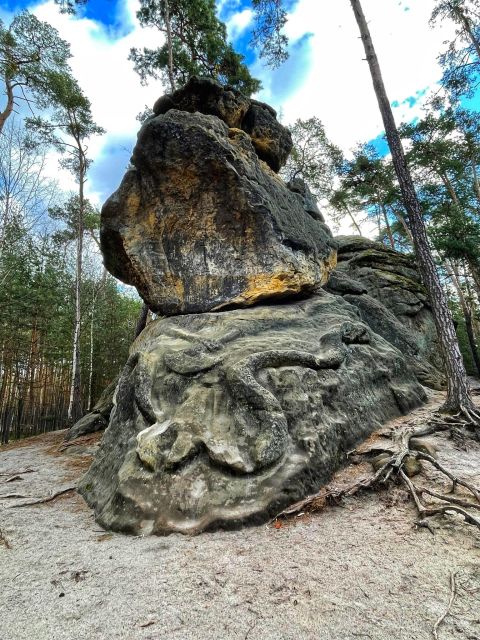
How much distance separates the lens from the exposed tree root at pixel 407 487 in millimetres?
2510

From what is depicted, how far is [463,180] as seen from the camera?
611 inches

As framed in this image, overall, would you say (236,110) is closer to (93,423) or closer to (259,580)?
(93,423)

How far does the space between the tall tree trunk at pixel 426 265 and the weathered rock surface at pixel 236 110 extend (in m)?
2.84

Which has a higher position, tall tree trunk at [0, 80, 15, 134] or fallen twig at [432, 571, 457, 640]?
tall tree trunk at [0, 80, 15, 134]

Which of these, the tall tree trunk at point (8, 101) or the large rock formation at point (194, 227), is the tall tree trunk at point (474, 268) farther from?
the tall tree trunk at point (8, 101)

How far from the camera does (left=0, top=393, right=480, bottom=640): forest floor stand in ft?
5.48

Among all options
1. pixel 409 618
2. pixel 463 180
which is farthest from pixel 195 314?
pixel 463 180

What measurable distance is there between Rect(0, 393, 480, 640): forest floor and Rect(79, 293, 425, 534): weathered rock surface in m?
0.28

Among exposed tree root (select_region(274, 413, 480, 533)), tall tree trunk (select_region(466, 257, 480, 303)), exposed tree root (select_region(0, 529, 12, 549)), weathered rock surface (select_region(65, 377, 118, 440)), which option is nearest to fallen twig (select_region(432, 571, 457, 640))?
exposed tree root (select_region(274, 413, 480, 533))

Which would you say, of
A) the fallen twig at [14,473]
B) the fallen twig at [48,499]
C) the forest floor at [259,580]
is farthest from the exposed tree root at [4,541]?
the fallen twig at [14,473]

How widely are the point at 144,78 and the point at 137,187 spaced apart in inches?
323

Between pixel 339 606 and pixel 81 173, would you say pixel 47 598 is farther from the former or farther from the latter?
pixel 81 173

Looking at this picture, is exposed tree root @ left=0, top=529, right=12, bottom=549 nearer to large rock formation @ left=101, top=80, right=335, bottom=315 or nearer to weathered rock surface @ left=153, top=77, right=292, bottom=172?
large rock formation @ left=101, top=80, right=335, bottom=315

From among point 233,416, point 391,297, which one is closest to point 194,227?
point 233,416
